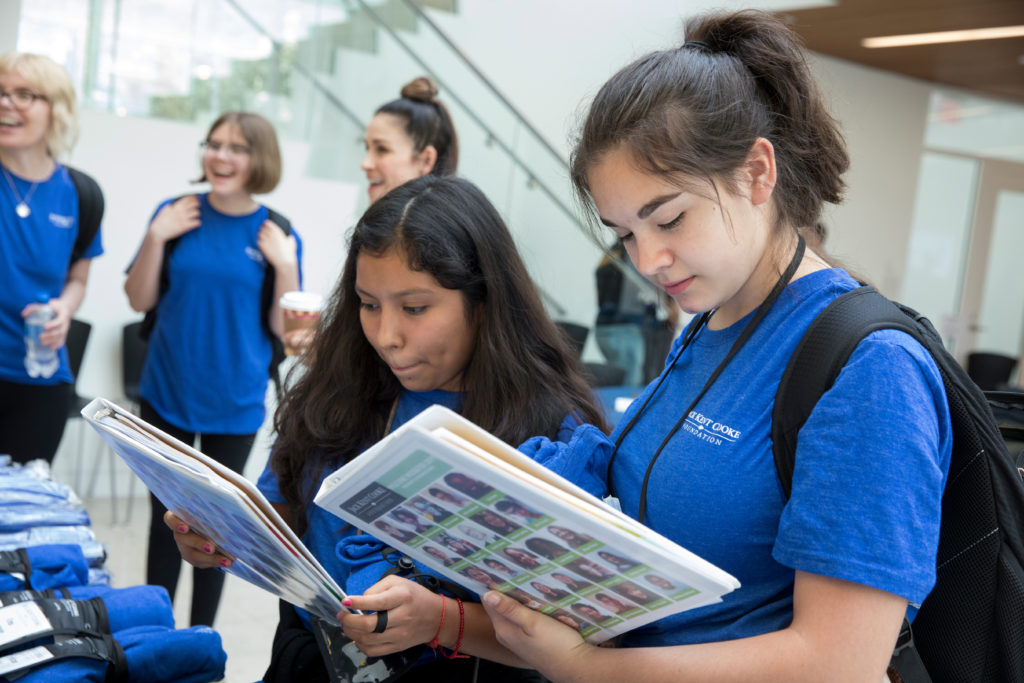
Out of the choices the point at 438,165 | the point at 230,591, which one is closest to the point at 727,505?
the point at 438,165

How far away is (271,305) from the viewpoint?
9.89ft

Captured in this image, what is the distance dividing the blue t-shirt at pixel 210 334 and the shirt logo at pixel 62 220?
312mm

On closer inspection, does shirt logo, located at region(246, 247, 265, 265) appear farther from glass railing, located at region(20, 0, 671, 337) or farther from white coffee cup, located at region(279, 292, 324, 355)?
glass railing, located at region(20, 0, 671, 337)

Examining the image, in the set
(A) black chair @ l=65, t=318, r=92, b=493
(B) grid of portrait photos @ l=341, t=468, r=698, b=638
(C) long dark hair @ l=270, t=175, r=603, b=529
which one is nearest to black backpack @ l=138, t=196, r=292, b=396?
(A) black chair @ l=65, t=318, r=92, b=493

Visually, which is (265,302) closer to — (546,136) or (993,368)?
(546,136)

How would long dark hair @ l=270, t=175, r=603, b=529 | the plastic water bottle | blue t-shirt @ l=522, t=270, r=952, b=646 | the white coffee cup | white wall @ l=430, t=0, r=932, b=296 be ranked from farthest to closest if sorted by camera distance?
white wall @ l=430, t=0, r=932, b=296 → the plastic water bottle → the white coffee cup → long dark hair @ l=270, t=175, r=603, b=529 → blue t-shirt @ l=522, t=270, r=952, b=646

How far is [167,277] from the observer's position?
2961 millimetres

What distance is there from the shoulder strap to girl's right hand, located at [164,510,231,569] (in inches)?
34.1

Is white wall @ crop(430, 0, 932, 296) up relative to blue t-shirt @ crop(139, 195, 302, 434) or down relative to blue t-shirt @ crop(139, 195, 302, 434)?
up

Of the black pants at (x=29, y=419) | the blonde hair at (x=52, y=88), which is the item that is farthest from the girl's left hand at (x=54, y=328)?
the blonde hair at (x=52, y=88)

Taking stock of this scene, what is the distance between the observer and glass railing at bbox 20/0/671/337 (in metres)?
4.44

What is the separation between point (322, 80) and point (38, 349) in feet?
8.98

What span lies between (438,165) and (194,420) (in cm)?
109

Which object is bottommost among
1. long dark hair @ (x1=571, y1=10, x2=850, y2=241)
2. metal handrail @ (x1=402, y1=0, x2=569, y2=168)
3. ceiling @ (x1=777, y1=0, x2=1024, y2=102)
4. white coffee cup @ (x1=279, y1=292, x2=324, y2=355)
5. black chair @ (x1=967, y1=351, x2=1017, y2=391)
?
black chair @ (x1=967, y1=351, x2=1017, y2=391)
